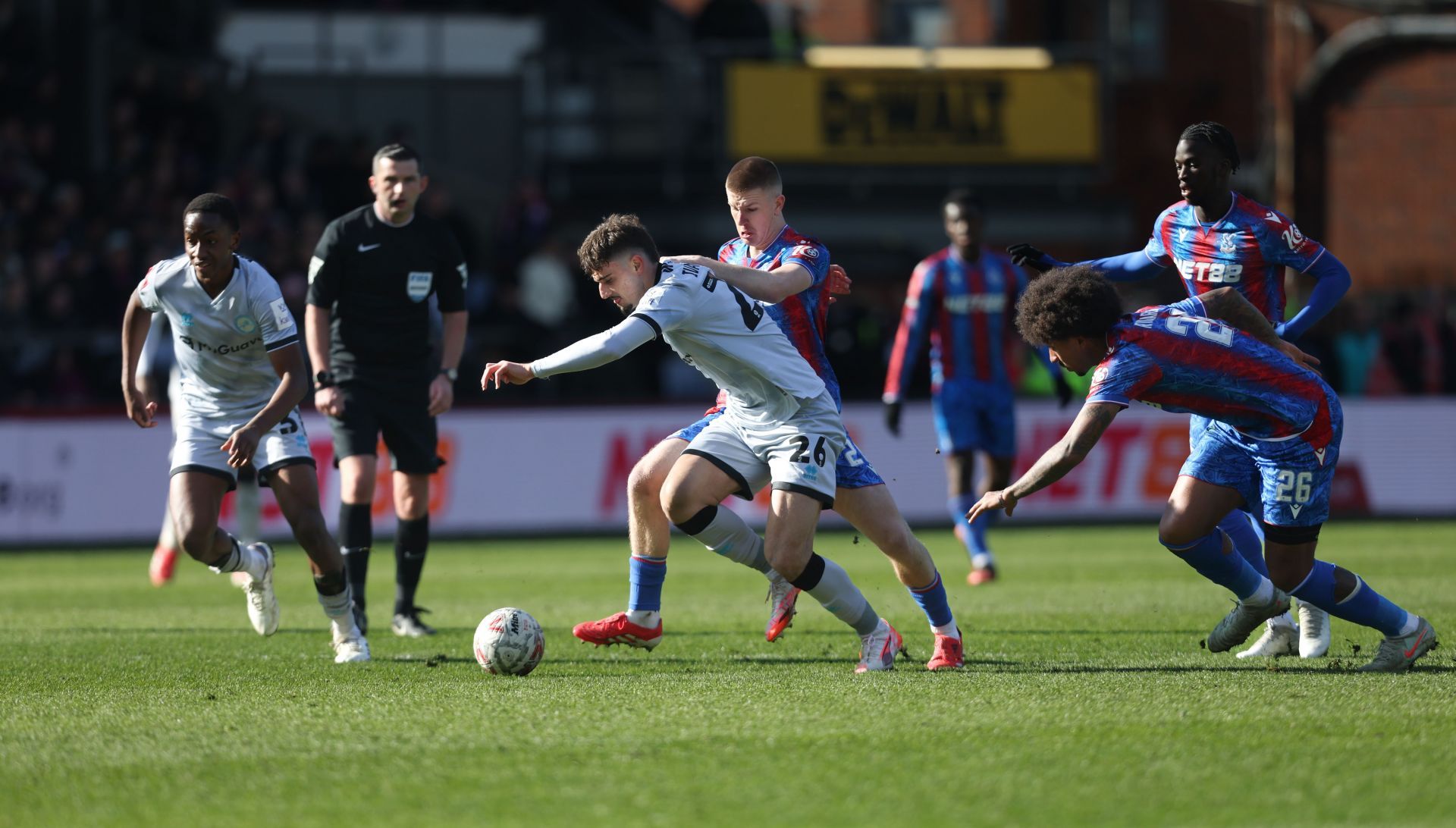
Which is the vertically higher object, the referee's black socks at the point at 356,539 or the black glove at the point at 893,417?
the black glove at the point at 893,417

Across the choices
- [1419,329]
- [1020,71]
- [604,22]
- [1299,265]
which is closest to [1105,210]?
[1020,71]

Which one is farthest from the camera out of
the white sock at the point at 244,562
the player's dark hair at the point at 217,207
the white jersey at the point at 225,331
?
the white sock at the point at 244,562

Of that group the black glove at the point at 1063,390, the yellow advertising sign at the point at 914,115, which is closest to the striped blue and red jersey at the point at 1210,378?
the black glove at the point at 1063,390

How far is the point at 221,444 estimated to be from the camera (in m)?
8.07

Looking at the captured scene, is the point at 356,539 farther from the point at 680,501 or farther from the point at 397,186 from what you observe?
the point at 680,501

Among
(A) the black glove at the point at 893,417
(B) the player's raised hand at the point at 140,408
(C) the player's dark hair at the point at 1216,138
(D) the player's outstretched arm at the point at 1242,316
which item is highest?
(C) the player's dark hair at the point at 1216,138

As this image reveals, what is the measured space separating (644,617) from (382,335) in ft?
7.86

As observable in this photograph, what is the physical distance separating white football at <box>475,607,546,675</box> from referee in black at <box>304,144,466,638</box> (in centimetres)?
161

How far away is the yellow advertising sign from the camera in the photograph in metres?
23.9

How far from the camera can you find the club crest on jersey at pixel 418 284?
29.0ft

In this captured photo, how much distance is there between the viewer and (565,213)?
24594 mm

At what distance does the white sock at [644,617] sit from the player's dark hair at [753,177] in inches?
72.0

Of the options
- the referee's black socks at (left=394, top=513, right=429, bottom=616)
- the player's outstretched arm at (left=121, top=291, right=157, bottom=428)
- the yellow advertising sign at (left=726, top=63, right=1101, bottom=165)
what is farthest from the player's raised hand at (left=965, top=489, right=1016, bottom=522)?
the yellow advertising sign at (left=726, top=63, right=1101, bottom=165)

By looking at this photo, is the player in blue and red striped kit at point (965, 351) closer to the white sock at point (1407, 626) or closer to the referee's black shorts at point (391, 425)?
the referee's black shorts at point (391, 425)
